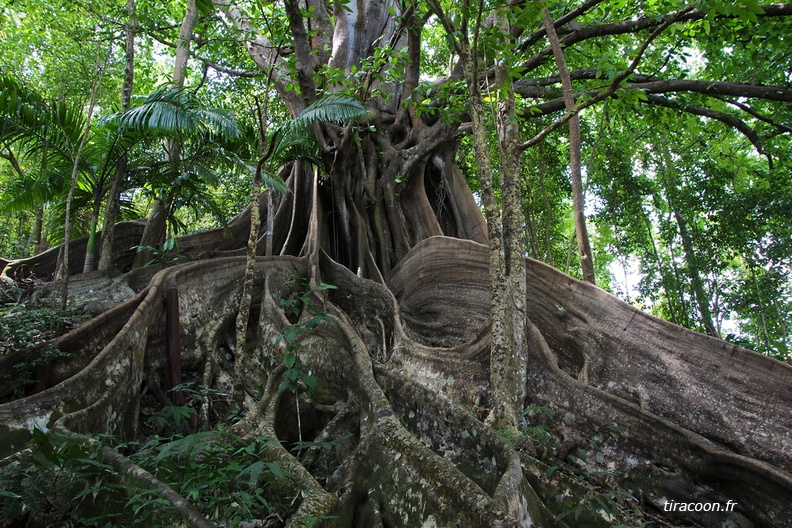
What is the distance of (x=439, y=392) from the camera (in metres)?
4.19

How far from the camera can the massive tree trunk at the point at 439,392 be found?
2.72m

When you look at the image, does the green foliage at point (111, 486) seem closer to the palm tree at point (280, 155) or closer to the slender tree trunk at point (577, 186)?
the palm tree at point (280, 155)

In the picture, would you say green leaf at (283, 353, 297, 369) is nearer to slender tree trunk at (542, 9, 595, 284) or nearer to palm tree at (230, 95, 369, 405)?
palm tree at (230, 95, 369, 405)

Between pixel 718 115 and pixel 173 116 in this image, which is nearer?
pixel 173 116

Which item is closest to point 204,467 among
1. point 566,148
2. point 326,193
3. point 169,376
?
point 169,376

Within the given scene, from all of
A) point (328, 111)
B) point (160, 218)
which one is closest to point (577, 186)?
point (328, 111)

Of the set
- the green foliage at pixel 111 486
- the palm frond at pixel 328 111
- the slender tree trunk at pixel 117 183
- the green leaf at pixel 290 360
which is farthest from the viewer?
the slender tree trunk at pixel 117 183

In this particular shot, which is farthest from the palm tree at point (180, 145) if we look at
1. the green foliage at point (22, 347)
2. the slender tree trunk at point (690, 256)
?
the slender tree trunk at point (690, 256)

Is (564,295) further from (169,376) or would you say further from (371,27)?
(371,27)

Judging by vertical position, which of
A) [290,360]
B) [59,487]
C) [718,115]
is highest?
[718,115]

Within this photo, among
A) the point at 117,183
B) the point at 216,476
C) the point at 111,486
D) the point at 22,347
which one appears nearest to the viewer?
the point at 111,486

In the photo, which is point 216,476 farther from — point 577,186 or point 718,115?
point 718,115

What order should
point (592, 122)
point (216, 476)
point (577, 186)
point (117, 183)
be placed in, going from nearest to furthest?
point (216, 476) → point (577, 186) → point (117, 183) → point (592, 122)

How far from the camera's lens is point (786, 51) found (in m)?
6.05
